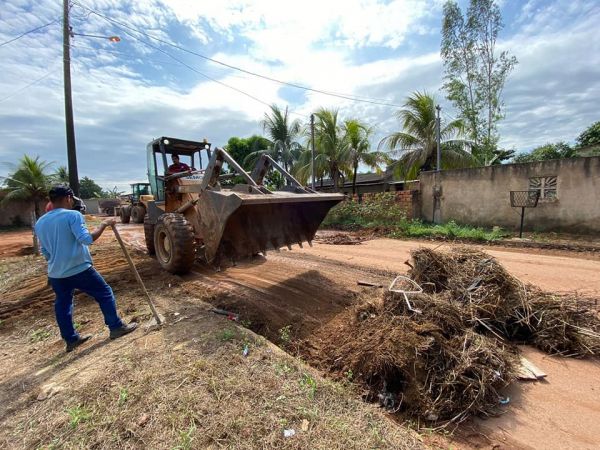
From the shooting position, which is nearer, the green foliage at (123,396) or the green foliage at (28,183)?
the green foliage at (123,396)

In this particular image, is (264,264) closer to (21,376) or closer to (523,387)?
(21,376)

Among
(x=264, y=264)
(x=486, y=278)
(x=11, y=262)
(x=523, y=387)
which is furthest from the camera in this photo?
(x=11, y=262)

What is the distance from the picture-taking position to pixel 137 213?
18.9 meters

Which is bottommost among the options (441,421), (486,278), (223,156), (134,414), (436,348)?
(441,421)

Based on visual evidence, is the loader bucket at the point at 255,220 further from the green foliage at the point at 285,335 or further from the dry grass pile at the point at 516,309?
the dry grass pile at the point at 516,309

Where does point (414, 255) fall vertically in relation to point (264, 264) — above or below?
above

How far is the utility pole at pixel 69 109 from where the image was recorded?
8438mm

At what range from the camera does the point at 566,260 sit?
6.84 metres

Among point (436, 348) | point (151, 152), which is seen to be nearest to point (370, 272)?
point (436, 348)

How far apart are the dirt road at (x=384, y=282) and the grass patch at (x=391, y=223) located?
1.39 meters

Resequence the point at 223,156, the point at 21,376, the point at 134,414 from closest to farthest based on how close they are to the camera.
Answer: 1. the point at 134,414
2. the point at 21,376
3. the point at 223,156

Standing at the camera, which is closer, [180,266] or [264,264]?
[180,266]

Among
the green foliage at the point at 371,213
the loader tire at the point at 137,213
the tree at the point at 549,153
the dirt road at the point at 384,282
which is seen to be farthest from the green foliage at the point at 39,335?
the tree at the point at 549,153

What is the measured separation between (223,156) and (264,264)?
8.04 ft
